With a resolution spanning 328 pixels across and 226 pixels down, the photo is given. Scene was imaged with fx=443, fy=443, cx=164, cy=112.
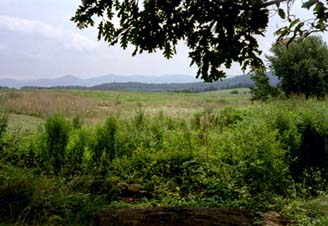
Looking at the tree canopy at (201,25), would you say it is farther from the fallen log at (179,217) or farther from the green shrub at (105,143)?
the green shrub at (105,143)

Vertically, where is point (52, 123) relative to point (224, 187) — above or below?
above

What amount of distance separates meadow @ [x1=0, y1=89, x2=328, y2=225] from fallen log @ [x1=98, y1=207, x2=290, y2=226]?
0.83 feet

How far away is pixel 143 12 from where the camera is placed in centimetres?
361

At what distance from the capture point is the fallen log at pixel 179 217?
4.56 m

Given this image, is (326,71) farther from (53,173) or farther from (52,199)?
(52,199)

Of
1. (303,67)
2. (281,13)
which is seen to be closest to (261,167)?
(281,13)

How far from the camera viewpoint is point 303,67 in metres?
19.0

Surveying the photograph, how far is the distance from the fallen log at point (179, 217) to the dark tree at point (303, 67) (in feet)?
49.1

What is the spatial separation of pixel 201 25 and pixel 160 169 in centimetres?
399

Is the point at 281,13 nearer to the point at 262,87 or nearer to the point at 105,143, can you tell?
the point at 105,143

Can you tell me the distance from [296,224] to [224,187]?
136 cm

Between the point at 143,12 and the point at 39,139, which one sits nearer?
the point at 143,12

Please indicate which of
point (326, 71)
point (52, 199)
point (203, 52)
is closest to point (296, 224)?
point (203, 52)

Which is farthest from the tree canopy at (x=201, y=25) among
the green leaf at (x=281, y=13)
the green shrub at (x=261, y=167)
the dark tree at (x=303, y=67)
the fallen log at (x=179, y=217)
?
the dark tree at (x=303, y=67)
